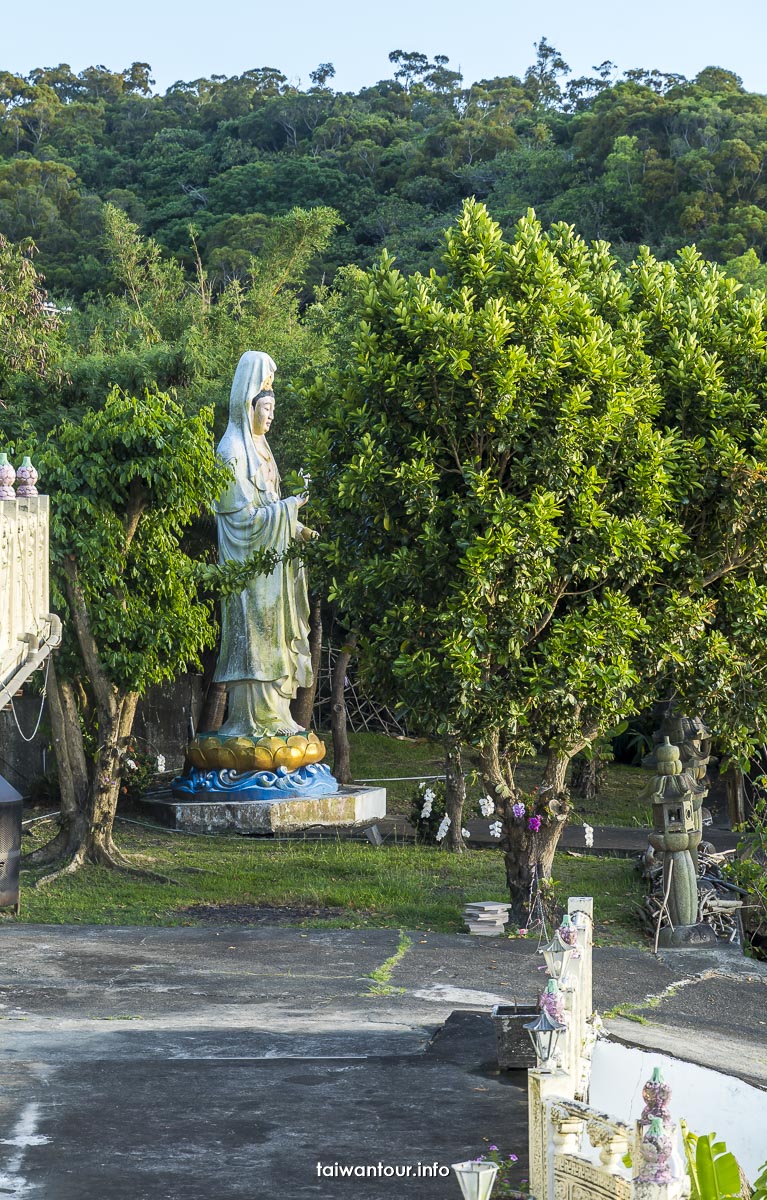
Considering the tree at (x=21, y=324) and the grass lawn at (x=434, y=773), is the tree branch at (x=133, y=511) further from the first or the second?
the grass lawn at (x=434, y=773)

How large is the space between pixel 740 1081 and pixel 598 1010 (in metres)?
2.16

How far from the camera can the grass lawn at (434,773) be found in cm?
2123

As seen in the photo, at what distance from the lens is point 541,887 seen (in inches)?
515

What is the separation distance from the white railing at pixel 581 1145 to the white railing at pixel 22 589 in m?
4.10

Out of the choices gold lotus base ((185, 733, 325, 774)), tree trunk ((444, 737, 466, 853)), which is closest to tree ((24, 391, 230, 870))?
gold lotus base ((185, 733, 325, 774))

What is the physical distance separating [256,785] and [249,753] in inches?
16.9

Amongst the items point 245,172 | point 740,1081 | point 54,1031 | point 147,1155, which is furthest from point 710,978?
point 245,172

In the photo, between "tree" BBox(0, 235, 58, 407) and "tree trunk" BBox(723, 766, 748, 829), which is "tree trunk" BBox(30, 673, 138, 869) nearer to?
"tree" BBox(0, 235, 58, 407)

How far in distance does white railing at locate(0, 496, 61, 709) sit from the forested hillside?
793 inches

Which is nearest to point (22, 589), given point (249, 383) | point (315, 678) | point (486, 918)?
point (486, 918)

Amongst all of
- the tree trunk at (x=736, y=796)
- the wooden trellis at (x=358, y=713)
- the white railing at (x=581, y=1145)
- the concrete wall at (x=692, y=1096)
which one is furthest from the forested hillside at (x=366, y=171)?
the white railing at (x=581, y=1145)

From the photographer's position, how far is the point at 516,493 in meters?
12.5

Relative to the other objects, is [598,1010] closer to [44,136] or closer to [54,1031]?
[54,1031]

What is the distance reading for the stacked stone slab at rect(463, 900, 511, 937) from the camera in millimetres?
12961
